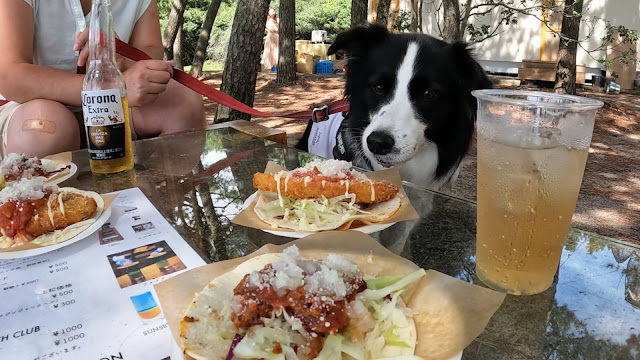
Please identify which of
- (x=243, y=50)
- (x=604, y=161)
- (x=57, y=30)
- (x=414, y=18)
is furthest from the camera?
(x=414, y=18)

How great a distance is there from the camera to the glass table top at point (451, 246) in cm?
74

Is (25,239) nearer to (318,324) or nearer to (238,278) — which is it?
(238,278)

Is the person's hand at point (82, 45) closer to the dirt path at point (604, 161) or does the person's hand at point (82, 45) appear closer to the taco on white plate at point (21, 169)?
the taco on white plate at point (21, 169)

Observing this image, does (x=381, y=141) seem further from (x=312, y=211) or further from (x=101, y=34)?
(x=101, y=34)

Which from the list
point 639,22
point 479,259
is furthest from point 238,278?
point 639,22

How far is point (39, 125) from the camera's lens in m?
1.83

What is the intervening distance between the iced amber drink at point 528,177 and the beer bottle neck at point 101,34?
4.22ft

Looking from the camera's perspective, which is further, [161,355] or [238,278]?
[238,278]

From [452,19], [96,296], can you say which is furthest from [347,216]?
[452,19]

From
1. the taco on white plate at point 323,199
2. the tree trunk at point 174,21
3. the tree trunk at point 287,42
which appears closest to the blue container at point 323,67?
the tree trunk at point 287,42

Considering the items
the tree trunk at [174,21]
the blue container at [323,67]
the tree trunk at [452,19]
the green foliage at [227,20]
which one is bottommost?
Answer: the blue container at [323,67]

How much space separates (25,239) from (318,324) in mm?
804

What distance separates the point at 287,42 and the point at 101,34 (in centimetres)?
774

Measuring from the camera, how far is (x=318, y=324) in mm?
604
